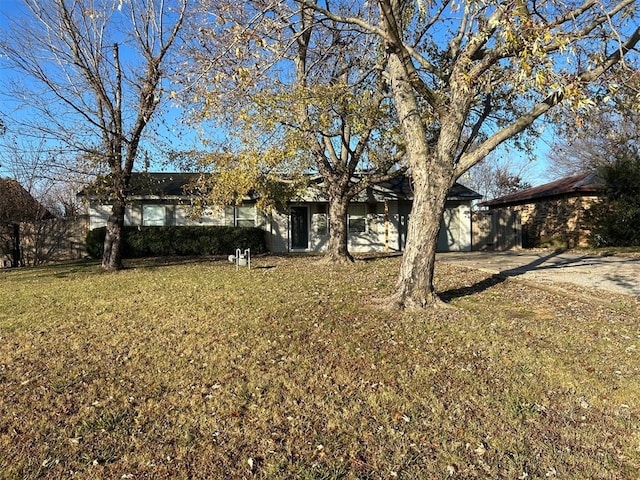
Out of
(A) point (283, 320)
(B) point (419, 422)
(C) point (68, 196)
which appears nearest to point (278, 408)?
(B) point (419, 422)

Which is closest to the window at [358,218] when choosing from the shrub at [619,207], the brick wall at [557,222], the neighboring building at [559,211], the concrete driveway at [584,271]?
the concrete driveway at [584,271]

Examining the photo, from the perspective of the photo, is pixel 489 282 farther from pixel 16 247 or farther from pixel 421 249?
pixel 16 247

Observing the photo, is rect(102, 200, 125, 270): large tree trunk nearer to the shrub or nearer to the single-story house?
the single-story house

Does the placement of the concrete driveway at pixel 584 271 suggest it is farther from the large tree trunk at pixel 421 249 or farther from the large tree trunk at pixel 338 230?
the large tree trunk at pixel 421 249

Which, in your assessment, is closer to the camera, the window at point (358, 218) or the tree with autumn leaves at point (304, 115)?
the tree with autumn leaves at point (304, 115)

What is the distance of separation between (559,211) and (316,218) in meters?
11.3

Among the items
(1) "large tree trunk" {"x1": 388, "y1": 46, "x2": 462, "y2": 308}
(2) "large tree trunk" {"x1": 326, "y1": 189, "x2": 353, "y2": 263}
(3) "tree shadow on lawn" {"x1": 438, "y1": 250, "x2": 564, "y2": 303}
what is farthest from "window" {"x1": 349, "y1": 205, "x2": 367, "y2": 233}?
(1) "large tree trunk" {"x1": 388, "y1": 46, "x2": 462, "y2": 308}

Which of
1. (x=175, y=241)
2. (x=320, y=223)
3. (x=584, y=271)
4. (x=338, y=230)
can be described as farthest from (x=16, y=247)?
(x=584, y=271)

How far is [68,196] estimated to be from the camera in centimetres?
3259

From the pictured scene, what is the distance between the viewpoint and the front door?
19.8 metres

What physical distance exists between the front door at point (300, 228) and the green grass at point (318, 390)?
1223 cm

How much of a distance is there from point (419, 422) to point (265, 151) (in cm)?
864

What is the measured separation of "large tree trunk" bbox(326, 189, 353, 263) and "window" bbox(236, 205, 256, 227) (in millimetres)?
6755

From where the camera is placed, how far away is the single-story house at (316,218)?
1855 cm
